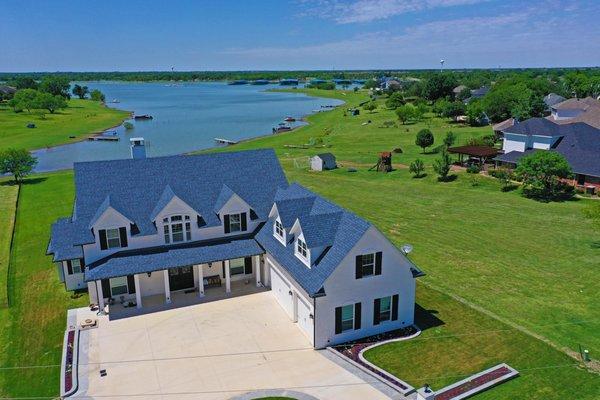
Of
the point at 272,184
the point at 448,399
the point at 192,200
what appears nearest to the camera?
the point at 448,399

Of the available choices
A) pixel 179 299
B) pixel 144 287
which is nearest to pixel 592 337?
pixel 179 299

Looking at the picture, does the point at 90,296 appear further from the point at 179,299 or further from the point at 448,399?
the point at 448,399

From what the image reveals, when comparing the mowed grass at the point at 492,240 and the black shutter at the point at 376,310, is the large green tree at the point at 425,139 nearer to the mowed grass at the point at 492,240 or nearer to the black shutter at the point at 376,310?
the mowed grass at the point at 492,240

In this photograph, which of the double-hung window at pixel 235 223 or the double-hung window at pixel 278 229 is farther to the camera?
the double-hung window at pixel 235 223

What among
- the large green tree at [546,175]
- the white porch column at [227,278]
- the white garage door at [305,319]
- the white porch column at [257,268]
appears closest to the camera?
the white garage door at [305,319]

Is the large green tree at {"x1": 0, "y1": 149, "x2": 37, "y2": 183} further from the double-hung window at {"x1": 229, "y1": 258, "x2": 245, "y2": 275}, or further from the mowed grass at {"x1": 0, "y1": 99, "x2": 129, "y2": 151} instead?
the double-hung window at {"x1": 229, "y1": 258, "x2": 245, "y2": 275}

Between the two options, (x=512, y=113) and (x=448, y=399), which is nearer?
(x=448, y=399)

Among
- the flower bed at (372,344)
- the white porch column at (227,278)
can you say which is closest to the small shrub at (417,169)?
the white porch column at (227,278)
